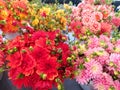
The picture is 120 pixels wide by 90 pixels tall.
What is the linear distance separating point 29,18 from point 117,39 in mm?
314

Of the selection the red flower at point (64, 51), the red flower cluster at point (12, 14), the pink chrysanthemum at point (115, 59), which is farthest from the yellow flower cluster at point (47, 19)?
the pink chrysanthemum at point (115, 59)

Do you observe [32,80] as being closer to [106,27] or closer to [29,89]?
[29,89]

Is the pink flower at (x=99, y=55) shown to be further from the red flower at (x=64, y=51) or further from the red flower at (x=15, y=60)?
the red flower at (x=15, y=60)

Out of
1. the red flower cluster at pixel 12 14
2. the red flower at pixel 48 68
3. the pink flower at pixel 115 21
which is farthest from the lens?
the pink flower at pixel 115 21

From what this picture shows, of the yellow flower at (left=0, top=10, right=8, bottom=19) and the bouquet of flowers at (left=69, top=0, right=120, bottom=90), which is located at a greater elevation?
the yellow flower at (left=0, top=10, right=8, bottom=19)

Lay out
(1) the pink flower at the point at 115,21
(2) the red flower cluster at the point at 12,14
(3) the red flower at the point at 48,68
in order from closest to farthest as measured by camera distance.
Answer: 1. (3) the red flower at the point at 48,68
2. (2) the red flower cluster at the point at 12,14
3. (1) the pink flower at the point at 115,21

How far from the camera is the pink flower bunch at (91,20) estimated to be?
796 mm

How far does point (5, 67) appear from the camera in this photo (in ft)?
2.15

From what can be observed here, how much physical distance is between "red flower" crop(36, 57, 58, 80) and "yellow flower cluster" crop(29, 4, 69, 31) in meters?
0.22

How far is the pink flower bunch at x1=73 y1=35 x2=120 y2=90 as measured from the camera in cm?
60

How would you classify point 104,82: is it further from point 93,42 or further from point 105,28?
point 105,28

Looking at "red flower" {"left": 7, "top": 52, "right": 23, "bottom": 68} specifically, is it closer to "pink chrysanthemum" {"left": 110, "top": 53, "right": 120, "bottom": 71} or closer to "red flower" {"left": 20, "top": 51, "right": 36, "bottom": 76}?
"red flower" {"left": 20, "top": 51, "right": 36, "bottom": 76}

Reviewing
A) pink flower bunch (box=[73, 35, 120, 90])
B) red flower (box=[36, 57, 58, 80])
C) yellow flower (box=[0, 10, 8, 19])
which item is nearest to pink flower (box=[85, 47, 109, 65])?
pink flower bunch (box=[73, 35, 120, 90])

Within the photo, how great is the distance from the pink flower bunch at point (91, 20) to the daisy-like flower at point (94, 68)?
0.59ft
